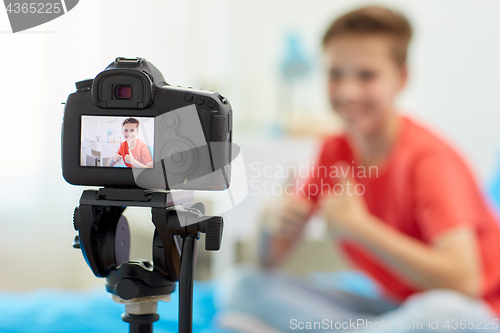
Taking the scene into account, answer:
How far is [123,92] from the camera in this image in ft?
1.23

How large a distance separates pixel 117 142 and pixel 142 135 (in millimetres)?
22

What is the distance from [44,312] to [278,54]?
117 cm

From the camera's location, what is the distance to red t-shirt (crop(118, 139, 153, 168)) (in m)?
0.37

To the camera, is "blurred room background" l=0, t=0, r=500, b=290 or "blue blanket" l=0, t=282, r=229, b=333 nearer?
"blue blanket" l=0, t=282, r=229, b=333

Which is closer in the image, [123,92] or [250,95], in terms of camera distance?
[123,92]

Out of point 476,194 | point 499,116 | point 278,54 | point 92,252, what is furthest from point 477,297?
point 278,54

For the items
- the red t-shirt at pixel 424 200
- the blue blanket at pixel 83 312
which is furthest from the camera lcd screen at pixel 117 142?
the red t-shirt at pixel 424 200

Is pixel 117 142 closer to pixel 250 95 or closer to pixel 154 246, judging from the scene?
pixel 154 246

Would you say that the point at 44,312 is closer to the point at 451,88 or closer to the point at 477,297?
the point at 477,297

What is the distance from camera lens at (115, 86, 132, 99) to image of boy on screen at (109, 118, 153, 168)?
0.02 meters

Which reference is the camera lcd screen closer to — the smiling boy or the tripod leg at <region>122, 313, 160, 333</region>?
the tripod leg at <region>122, 313, 160, 333</region>

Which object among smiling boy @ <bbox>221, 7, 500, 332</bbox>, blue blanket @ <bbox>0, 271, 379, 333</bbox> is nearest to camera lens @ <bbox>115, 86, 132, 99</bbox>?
blue blanket @ <bbox>0, 271, 379, 333</bbox>

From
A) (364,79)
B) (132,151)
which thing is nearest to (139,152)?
(132,151)

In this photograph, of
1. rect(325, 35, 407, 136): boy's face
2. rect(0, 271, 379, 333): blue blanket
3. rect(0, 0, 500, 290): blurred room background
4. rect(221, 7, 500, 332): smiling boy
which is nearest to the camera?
rect(0, 271, 379, 333): blue blanket
